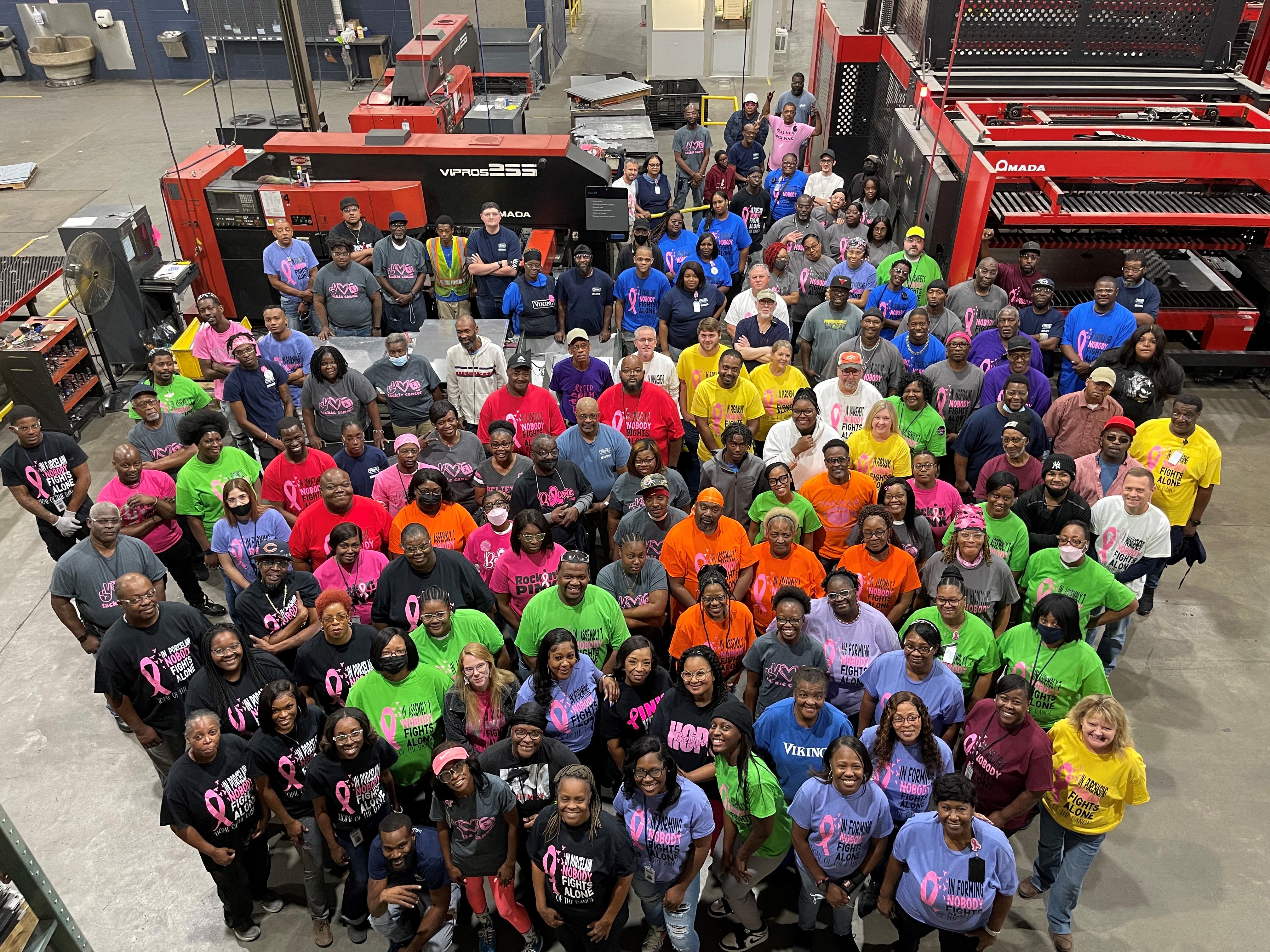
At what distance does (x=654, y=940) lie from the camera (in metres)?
4.89

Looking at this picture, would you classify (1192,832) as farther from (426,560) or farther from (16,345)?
(16,345)

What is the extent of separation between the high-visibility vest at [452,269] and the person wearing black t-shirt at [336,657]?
15.7 feet

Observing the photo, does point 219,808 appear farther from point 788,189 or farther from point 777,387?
point 788,189

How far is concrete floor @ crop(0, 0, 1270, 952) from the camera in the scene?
16.9 ft

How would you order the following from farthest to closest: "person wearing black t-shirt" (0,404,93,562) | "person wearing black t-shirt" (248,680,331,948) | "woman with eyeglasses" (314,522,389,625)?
"person wearing black t-shirt" (0,404,93,562) < "woman with eyeglasses" (314,522,389,625) < "person wearing black t-shirt" (248,680,331,948)

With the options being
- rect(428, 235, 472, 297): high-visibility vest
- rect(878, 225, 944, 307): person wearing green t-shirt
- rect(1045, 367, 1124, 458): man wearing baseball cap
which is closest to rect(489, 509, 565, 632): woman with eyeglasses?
rect(1045, 367, 1124, 458): man wearing baseball cap

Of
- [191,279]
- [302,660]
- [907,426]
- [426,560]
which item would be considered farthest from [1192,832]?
[191,279]

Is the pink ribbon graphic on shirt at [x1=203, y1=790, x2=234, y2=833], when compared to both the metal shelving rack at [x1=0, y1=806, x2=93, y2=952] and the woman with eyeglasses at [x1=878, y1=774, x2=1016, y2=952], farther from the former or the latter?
the woman with eyeglasses at [x1=878, y1=774, x2=1016, y2=952]

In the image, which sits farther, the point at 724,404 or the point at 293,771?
the point at 724,404

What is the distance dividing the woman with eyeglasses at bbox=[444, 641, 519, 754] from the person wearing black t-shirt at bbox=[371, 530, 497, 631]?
59 cm

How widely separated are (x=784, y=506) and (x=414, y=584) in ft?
7.17

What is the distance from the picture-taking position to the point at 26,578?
7852 mm

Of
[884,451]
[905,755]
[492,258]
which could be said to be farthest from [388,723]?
[492,258]

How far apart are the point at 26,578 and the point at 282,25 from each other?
6.48 m
